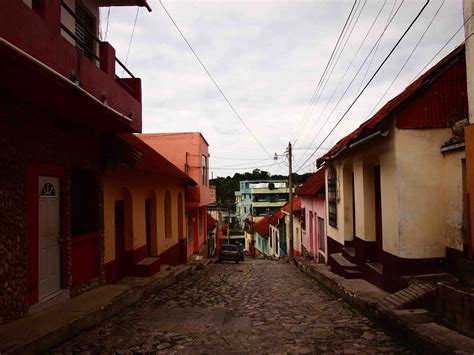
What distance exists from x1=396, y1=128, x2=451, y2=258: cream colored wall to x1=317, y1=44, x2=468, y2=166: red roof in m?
0.18

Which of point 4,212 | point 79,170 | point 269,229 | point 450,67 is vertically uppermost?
point 450,67

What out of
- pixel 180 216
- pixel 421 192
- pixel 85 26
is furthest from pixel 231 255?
pixel 421 192

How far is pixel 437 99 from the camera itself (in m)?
7.59

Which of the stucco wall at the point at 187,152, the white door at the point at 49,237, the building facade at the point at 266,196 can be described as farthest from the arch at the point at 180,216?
the building facade at the point at 266,196

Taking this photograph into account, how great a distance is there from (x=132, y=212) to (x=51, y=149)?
4.40 metres

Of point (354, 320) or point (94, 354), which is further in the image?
point (354, 320)

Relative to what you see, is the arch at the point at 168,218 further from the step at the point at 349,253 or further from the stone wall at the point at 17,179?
the stone wall at the point at 17,179

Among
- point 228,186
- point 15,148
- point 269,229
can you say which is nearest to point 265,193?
point 228,186

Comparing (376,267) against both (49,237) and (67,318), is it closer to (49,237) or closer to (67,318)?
(67,318)

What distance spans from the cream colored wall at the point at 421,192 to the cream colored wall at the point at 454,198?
80mm

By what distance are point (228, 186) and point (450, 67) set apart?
9095 centimetres

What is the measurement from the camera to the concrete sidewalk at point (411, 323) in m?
4.81

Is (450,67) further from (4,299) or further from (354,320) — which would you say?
(4,299)

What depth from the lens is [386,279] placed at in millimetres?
8328
